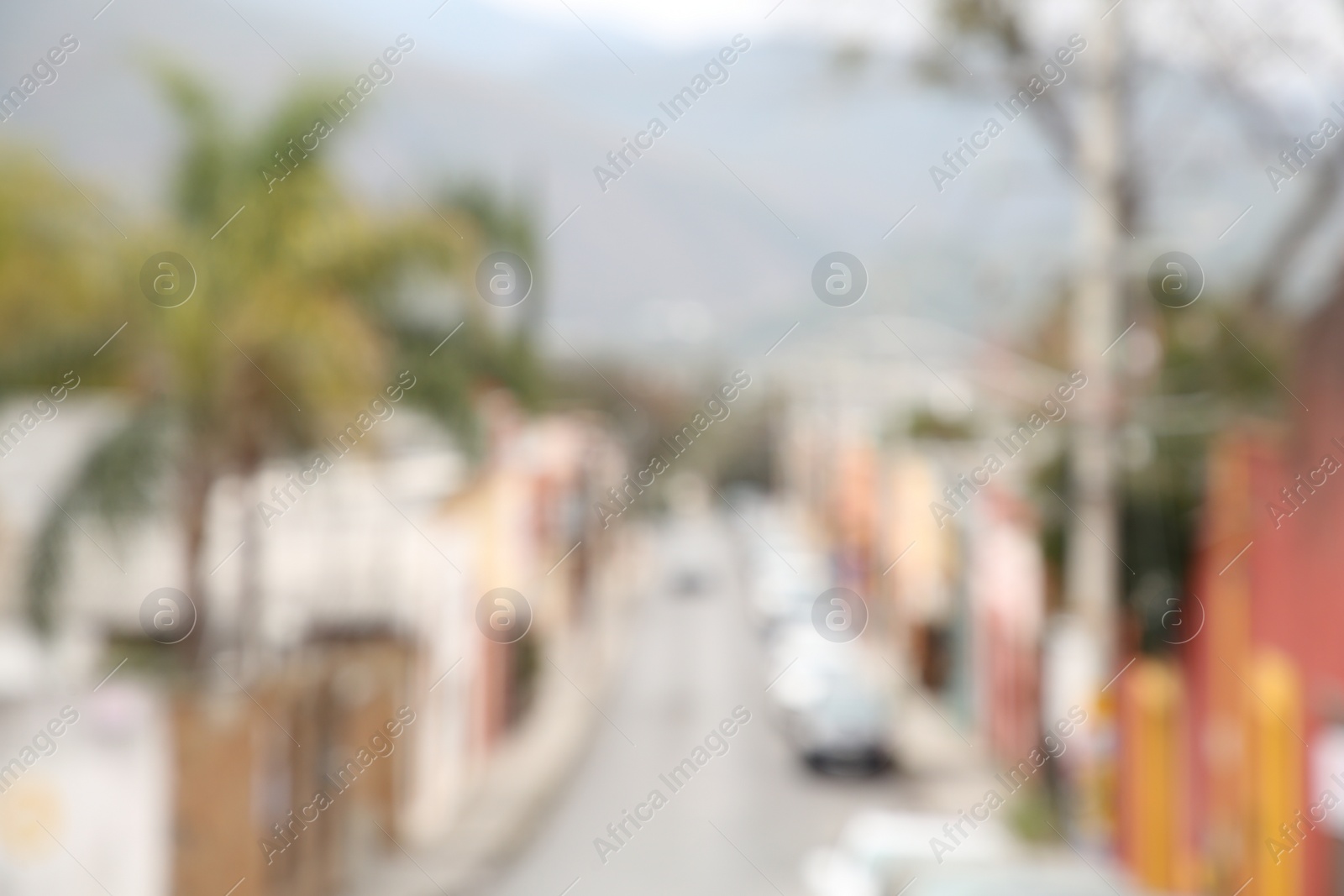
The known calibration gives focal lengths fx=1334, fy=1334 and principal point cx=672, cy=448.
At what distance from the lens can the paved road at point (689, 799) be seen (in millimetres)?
10547

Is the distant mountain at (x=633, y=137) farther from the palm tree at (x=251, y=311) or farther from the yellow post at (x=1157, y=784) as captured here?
the yellow post at (x=1157, y=784)

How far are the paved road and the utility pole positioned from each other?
10.3 ft

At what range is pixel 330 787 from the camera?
33.5 ft

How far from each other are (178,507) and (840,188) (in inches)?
533

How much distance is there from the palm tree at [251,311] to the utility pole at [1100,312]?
14.4ft

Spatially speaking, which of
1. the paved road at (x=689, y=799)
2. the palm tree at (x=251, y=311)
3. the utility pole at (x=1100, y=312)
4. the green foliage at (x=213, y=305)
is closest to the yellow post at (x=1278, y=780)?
the utility pole at (x=1100, y=312)

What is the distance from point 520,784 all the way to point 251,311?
9.02m

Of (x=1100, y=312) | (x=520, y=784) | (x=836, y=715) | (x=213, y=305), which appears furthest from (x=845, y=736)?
(x=213, y=305)

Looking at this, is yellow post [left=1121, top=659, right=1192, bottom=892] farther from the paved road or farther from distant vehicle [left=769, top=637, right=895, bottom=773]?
distant vehicle [left=769, top=637, right=895, bottom=773]

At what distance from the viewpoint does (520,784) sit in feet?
51.9

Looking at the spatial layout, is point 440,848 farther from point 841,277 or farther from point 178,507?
point 841,277

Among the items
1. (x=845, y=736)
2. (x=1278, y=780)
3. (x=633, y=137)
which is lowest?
(x=845, y=736)

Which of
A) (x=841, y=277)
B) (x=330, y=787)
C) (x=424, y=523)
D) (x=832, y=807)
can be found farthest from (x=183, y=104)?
(x=832, y=807)

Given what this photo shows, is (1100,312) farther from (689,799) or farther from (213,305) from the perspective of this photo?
(689,799)
